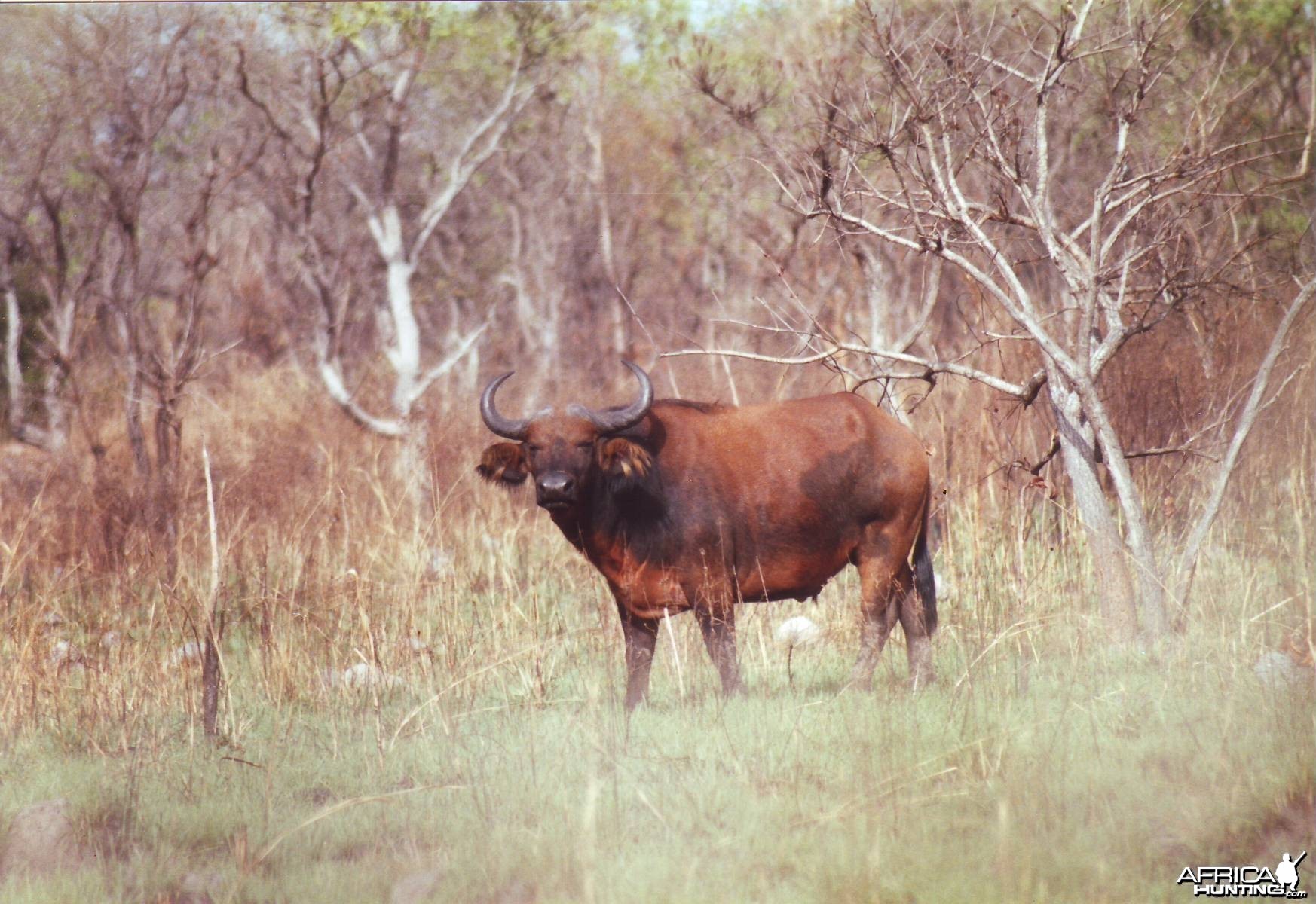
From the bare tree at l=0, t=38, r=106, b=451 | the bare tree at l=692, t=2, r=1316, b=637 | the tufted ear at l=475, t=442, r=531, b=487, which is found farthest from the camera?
the bare tree at l=0, t=38, r=106, b=451

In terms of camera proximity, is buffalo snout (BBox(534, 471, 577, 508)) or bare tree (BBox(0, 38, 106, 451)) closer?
buffalo snout (BBox(534, 471, 577, 508))

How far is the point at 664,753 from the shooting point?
201 inches

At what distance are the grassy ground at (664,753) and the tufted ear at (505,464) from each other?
2.65ft

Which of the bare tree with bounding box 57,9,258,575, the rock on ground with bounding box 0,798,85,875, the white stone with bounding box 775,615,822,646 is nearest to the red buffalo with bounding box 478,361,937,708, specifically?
the white stone with bounding box 775,615,822,646

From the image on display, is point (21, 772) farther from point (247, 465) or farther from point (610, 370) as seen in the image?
point (610, 370)

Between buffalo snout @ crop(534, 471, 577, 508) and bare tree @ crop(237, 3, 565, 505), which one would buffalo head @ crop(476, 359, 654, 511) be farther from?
bare tree @ crop(237, 3, 565, 505)

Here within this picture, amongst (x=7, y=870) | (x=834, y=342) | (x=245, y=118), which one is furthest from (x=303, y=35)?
(x=7, y=870)

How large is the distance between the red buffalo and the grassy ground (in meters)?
0.25

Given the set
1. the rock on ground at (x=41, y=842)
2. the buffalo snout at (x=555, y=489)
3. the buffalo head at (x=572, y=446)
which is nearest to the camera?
the rock on ground at (x=41, y=842)

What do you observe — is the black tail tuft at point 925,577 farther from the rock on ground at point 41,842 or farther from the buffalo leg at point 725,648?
the rock on ground at point 41,842

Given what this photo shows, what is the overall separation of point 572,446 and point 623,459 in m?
0.22

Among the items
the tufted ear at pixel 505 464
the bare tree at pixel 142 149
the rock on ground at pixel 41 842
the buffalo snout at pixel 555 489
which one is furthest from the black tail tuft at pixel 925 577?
the bare tree at pixel 142 149

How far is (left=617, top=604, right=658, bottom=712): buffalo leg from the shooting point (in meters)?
6.05

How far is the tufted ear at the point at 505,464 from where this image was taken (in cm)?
596
